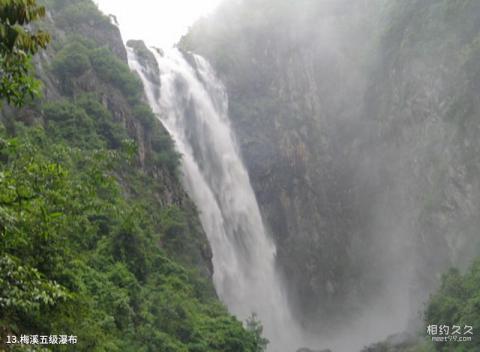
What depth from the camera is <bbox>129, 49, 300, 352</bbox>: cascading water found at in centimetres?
2720

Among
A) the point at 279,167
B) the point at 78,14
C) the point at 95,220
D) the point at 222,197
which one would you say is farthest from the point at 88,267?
the point at 279,167

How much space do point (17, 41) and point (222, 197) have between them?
26.1m

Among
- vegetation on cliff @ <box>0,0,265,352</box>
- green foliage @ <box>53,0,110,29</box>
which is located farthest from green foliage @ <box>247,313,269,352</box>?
green foliage @ <box>53,0,110,29</box>

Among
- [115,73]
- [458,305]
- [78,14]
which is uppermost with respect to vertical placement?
[78,14]

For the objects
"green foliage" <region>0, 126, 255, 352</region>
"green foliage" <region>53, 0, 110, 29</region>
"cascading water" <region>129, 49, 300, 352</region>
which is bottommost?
"green foliage" <region>0, 126, 255, 352</region>

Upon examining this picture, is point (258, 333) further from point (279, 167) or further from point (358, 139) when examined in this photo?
point (358, 139)

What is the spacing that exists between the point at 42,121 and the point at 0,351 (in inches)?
545

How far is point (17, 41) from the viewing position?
3.91 m

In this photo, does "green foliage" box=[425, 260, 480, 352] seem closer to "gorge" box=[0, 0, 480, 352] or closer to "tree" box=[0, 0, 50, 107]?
"gorge" box=[0, 0, 480, 352]

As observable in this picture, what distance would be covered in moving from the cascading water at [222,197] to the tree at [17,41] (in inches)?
884

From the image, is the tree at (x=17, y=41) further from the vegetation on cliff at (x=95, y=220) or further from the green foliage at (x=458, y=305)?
the green foliage at (x=458, y=305)

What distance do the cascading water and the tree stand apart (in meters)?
22.4

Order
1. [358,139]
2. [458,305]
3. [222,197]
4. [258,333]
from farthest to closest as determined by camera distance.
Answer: [358,139] → [222,197] → [458,305] → [258,333]

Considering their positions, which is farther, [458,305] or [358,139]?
[358,139]
